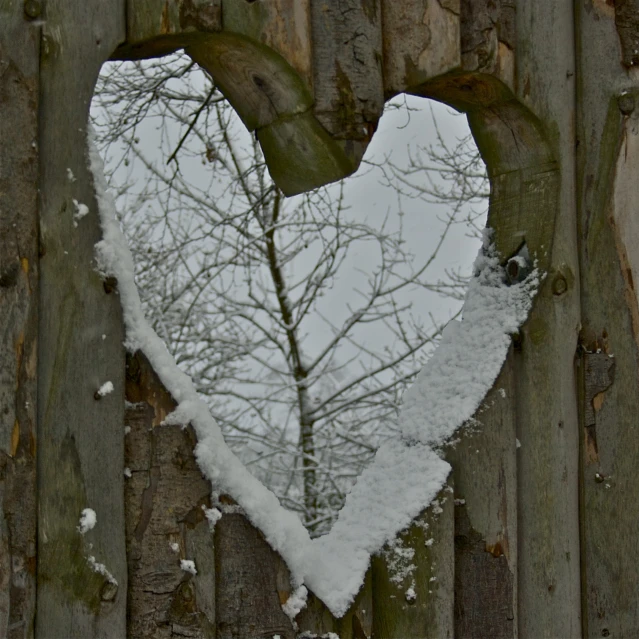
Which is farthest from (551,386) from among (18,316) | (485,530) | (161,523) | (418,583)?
(18,316)

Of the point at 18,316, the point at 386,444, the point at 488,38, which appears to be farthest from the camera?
the point at 386,444

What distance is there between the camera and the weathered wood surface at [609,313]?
6.70 ft

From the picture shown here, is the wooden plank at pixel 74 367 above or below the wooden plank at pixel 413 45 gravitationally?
below

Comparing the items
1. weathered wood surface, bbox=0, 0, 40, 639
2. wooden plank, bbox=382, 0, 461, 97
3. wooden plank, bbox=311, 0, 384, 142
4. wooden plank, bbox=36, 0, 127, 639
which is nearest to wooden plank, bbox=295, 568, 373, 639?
wooden plank, bbox=36, 0, 127, 639

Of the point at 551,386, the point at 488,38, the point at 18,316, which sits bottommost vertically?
the point at 551,386

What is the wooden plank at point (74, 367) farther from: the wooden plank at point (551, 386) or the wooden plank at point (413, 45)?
the wooden plank at point (551, 386)

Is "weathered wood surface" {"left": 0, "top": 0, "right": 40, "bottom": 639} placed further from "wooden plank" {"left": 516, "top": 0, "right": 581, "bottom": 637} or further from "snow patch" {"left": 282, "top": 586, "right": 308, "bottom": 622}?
"wooden plank" {"left": 516, "top": 0, "right": 581, "bottom": 637}

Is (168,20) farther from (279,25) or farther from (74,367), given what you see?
(74,367)

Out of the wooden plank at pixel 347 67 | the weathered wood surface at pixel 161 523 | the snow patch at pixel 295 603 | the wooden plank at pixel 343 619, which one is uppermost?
the wooden plank at pixel 347 67

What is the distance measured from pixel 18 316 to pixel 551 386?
118 cm

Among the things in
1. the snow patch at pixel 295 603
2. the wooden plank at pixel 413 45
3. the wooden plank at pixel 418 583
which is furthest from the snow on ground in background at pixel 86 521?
the wooden plank at pixel 413 45

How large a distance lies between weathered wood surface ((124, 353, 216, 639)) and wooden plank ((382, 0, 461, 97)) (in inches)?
32.0

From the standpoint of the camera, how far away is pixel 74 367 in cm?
159

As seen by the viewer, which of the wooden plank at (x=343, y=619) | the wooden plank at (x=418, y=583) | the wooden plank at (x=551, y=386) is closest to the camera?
the wooden plank at (x=343, y=619)
